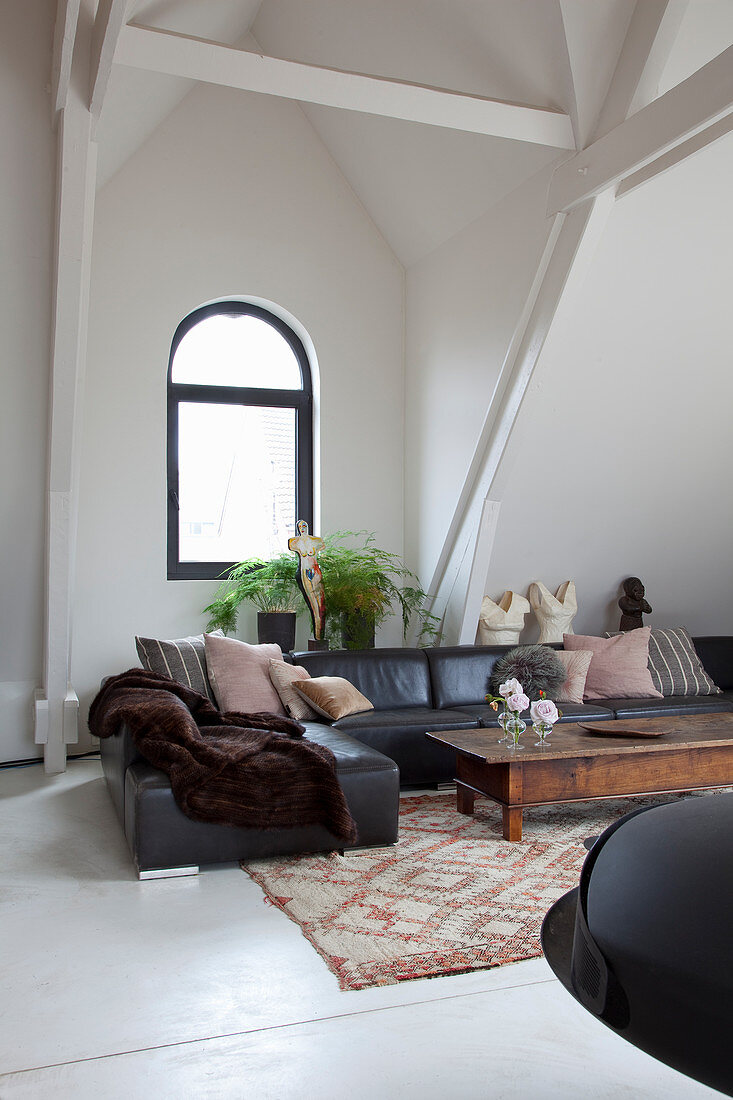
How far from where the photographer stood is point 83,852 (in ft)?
11.9

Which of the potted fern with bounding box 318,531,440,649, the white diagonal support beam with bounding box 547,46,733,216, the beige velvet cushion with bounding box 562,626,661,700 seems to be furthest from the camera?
the potted fern with bounding box 318,531,440,649

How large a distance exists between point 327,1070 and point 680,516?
192 inches

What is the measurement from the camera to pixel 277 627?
221 inches

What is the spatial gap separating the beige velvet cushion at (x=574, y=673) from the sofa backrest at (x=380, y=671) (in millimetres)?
795

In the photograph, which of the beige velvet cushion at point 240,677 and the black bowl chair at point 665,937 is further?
the beige velvet cushion at point 240,677

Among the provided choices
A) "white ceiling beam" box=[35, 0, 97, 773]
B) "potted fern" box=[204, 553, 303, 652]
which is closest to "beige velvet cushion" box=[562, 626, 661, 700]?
"potted fern" box=[204, 553, 303, 652]

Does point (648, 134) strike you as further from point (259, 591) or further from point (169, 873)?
point (169, 873)

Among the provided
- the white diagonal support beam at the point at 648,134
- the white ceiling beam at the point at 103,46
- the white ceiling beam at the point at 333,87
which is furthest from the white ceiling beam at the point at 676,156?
the white ceiling beam at the point at 103,46

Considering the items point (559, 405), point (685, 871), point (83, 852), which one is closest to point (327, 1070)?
point (685, 871)

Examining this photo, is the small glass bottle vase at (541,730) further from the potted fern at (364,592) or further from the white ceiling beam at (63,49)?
the white ceiling beam at (63,49)

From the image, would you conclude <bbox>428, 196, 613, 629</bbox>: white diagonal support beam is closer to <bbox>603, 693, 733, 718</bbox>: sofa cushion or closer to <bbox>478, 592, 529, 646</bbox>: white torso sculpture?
<bbox>478, 592, 529, 646</bbox>: white torso sculpture

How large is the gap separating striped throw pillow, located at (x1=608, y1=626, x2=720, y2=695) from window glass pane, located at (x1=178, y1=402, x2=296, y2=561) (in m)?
2.50

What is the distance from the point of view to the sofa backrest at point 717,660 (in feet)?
20.1

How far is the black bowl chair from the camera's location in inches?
39.9
